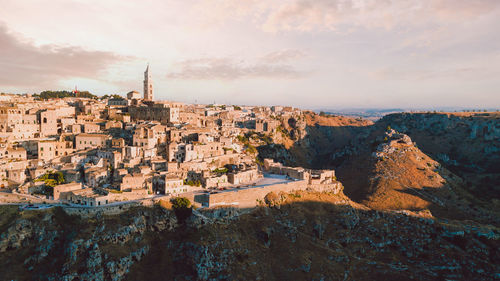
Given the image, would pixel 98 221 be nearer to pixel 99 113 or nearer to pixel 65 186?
pixel 65 186

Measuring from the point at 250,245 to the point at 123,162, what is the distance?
21.7m

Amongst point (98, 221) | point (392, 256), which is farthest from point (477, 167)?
point (98, 221)

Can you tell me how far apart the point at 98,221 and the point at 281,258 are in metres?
21.0

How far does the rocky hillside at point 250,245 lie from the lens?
31.4 metres

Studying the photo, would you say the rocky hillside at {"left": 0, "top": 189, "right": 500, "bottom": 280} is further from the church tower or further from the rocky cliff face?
the church tower

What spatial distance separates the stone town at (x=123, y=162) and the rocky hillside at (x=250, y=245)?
3.05 meters

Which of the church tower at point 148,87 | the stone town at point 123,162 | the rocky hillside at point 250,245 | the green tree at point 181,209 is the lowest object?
the rocky hillside at point 250,245

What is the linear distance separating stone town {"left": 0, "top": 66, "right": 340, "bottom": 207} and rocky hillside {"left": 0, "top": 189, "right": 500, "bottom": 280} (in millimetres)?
3054

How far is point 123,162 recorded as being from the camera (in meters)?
44.6

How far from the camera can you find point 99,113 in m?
65.3

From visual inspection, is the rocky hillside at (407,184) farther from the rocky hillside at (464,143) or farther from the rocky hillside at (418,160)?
the rocky hillside at (464,143)

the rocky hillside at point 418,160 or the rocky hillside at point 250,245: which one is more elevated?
the rocky hillside at point 418,160

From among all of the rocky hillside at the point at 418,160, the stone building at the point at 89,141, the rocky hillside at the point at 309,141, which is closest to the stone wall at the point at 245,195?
the rocky hillside at the point at 418,160

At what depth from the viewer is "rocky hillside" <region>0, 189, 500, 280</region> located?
1236 inches
